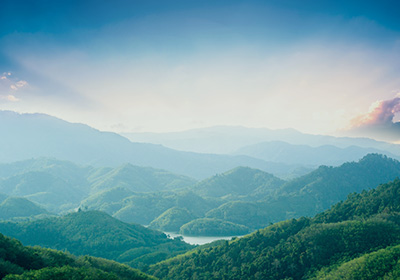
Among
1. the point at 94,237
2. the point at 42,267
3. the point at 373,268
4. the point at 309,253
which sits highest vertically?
the point at 42,267

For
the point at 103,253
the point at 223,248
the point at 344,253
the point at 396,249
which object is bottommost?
the point at 103,253

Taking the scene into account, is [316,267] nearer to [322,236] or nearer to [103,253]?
[322,236]

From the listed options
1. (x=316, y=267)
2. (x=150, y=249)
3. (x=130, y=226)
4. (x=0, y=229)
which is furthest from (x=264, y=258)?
(x=0, y=229)

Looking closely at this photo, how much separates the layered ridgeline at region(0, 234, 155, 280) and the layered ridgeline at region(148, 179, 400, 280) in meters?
21.9

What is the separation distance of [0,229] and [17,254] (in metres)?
102

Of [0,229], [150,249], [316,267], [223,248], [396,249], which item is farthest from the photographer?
[0,229]

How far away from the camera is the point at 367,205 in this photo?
100 m

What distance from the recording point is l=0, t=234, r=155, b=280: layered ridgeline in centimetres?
3944

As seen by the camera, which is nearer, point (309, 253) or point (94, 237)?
point (309, 253)

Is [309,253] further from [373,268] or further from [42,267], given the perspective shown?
[42,267]

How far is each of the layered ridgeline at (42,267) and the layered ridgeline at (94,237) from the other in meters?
50.4

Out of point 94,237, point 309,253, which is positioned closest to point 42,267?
point 309,253

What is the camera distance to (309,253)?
75.9 metres

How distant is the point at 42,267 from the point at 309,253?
5553cm
